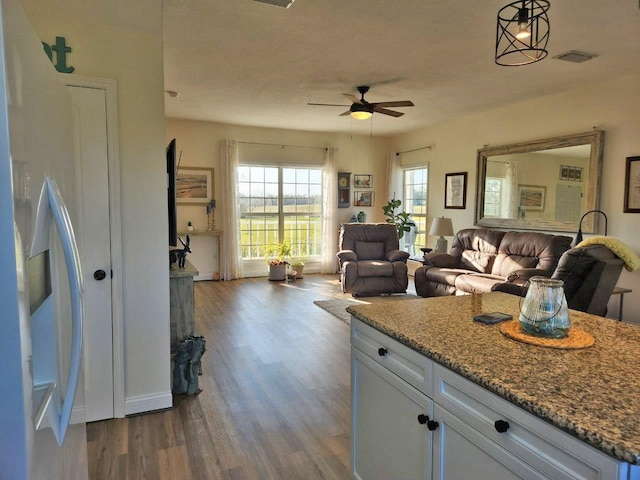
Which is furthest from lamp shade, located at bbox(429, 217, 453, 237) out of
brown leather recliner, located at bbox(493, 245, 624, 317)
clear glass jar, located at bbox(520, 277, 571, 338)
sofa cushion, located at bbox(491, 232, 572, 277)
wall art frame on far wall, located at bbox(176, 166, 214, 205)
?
clear glass jar, located at bbox(520, 277, 571, 338)

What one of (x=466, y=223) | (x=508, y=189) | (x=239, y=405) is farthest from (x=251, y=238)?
(x=239, y=405)

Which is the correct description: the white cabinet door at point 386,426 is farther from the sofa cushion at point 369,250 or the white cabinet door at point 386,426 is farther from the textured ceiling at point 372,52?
the sofa cushion at point 369,250

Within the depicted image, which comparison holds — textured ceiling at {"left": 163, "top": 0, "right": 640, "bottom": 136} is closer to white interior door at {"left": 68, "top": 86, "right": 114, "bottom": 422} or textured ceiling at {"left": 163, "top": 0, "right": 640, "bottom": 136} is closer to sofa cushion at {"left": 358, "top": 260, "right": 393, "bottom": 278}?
white interior door at {"left": 68, "top": 86, "right": 114, "bottom": 422}

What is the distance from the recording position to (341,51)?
12.1 feet

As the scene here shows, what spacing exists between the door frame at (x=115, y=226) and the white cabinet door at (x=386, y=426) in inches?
61.7

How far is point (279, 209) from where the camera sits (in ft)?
25.0

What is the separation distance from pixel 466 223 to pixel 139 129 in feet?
17.1

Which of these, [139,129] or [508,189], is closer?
[139,129]

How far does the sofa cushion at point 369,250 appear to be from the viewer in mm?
6543

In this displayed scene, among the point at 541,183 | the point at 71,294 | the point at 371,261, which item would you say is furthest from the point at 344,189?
the point at 71,294

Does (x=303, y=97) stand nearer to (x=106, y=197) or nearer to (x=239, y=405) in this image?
(x=106, y=197)

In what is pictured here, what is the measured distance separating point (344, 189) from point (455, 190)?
7.32ft

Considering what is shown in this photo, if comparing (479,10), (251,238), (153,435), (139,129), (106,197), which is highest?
(479,10)

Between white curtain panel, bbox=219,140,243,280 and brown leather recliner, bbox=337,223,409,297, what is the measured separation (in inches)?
74.4
